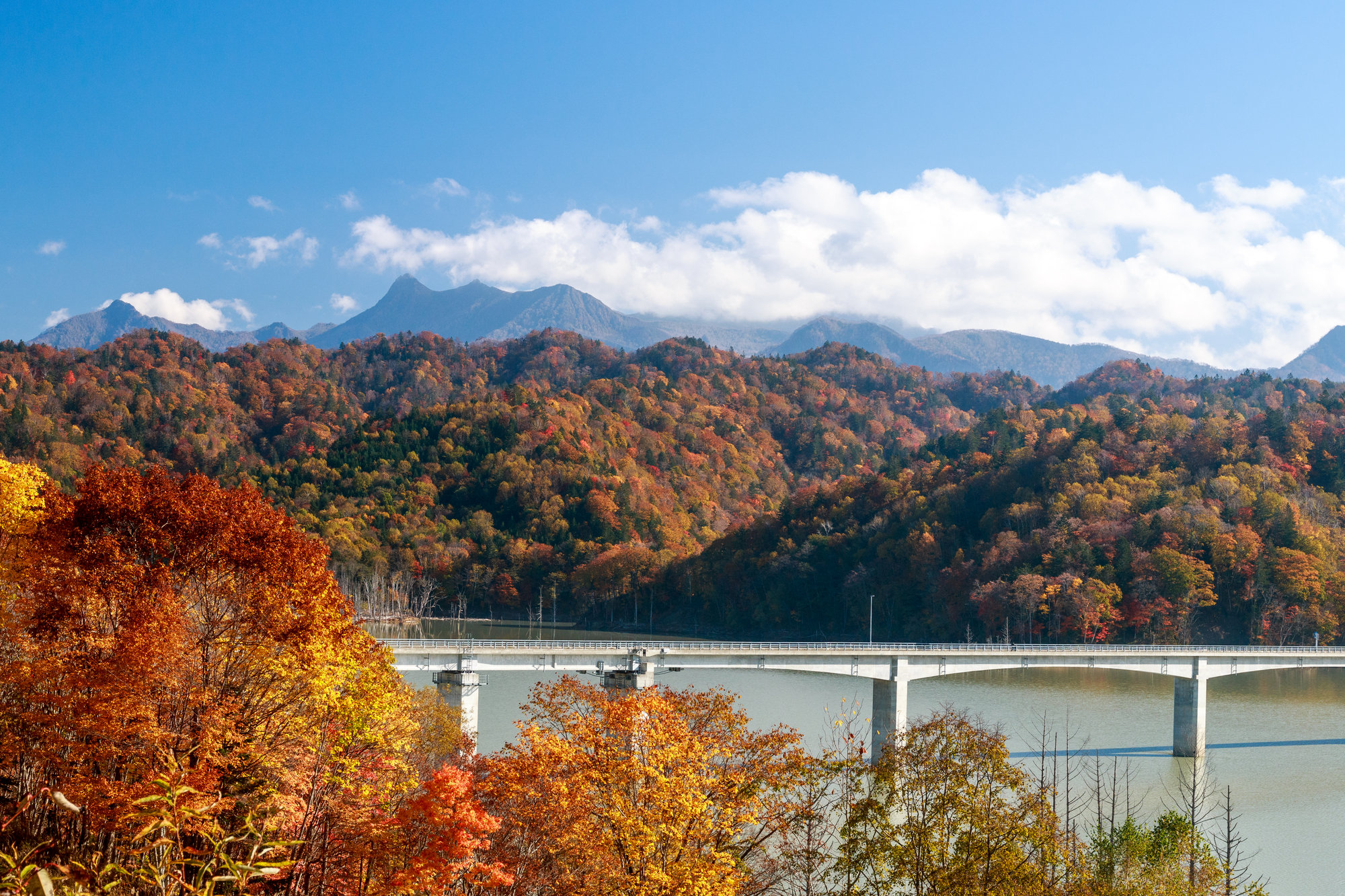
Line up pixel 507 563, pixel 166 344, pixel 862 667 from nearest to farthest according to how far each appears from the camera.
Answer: pixel 862 667
pixel 507 563
pixel 166 344

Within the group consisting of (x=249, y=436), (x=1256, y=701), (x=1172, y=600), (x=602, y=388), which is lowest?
(x=1256, y=701)

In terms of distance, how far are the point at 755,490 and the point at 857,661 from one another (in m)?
103

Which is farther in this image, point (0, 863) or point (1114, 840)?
point (1114, 840)

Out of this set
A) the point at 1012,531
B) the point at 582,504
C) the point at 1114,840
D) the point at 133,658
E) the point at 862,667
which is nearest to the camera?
the point at 133,658

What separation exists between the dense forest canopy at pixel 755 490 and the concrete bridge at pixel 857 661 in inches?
735

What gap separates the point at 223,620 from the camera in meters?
18.3

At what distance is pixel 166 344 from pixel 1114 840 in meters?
144

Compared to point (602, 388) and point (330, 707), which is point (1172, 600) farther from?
point (602, 388)

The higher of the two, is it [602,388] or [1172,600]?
[602,388]

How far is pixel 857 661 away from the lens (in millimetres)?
47125

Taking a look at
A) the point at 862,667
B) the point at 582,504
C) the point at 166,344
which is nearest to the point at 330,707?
the point at 862,667

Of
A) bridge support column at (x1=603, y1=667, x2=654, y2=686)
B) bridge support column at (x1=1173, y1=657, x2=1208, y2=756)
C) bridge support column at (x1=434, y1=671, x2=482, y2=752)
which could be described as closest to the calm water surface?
bridge support column at (x1=1173, y1=657, x2=1208, y2=756)

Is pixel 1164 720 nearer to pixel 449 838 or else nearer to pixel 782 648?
pixel 782 648

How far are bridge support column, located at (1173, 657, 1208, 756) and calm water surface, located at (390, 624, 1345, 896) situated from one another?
67 cm
